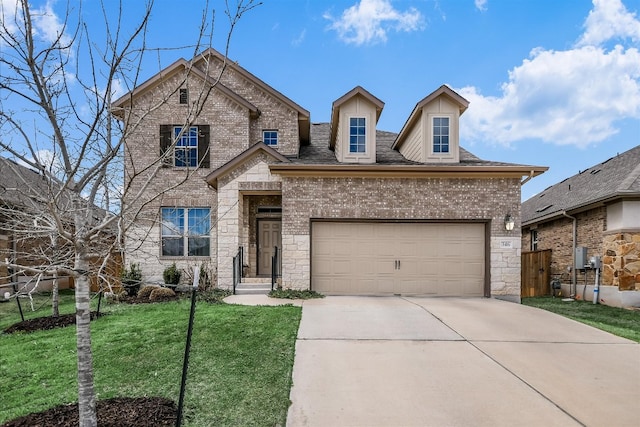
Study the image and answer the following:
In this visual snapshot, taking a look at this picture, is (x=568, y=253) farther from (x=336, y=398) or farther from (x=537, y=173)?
(x=336, y=398)

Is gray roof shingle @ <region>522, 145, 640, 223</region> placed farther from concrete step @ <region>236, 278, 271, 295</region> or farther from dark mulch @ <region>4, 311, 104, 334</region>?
dark mulch @ <region>4, 311, 104, 334</region>

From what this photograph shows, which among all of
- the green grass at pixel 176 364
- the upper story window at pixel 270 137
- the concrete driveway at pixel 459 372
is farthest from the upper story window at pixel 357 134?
the green grass at pixel 176 364

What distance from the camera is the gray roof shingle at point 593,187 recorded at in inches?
486

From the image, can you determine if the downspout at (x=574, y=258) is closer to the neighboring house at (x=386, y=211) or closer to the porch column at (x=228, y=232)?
the neighboring house at (x=386, y=211)

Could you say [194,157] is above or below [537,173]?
above

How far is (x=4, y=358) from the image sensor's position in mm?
6398

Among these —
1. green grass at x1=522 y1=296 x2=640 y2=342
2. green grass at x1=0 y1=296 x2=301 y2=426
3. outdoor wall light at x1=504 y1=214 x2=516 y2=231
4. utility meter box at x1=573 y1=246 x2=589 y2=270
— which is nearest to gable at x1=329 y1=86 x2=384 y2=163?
outdoor wall light at x1=504 y1=214 x2=516 y2=231

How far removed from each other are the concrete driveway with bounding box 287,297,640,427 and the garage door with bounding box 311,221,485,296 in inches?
114

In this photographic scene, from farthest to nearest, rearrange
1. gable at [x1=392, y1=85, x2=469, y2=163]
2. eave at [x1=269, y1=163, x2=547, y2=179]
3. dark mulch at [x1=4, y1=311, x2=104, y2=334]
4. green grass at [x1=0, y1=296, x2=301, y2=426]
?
gable at [x1=392, y1=85, x2=469, y2=163], eave at [x1=269, y1=163, x2=547, y2=179], dark mulch at [x1=4, y1=311, x2=104, y2=334], green grass at [x1=0, y1=296, x2=301, y2=426]

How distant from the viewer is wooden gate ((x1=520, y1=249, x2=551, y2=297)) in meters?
15.4

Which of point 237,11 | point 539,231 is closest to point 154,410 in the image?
point 237,11

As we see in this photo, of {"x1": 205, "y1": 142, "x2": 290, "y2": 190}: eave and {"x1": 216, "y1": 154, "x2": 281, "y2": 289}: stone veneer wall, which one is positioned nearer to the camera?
{"x1": 205, "y1": 142, "x2": 290, "y2": 190}: eave

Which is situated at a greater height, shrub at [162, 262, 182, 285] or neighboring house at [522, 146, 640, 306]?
A: neighboring house at [522, 146, 640, 306]

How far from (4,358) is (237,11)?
673 cm
